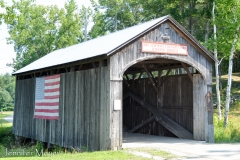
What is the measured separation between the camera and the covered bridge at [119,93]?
1128 cm

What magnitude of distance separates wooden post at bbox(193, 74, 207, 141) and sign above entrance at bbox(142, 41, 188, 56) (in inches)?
59.6

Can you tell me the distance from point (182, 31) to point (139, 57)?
2359 millimetres

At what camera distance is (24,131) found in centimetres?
1819

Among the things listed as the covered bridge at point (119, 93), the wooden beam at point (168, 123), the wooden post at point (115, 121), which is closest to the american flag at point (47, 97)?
the covered bridge at point (119, 93)

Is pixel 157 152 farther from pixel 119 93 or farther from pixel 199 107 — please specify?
pixel 199 107

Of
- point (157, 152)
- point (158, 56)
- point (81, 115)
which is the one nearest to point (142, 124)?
point (81, 115)

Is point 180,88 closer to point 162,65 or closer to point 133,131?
point 162,65

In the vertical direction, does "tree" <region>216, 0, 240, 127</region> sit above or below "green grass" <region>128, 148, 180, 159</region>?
above

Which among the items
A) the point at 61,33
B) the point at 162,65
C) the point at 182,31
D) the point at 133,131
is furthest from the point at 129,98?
the point at 61,33

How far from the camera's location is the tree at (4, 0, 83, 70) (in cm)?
3956

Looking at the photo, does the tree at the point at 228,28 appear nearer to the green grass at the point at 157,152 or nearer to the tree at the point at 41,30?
the green grass at the point at 157,152

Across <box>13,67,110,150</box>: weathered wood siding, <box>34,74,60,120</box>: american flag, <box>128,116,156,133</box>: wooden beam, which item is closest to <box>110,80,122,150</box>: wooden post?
<box>13,67,110,150</box>: weathered wood siding

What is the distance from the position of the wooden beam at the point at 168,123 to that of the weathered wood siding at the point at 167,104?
0.70 feet

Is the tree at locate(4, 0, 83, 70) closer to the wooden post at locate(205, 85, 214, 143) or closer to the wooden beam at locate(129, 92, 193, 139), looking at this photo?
the wooden beam at locate(129, 92, 193, 139)
